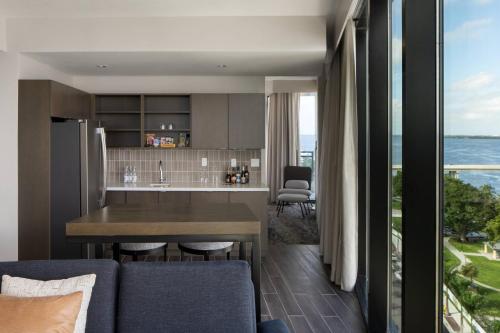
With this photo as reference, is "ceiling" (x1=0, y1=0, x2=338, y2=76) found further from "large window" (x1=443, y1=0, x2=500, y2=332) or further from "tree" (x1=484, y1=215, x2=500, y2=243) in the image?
"tree" (x1=484, y1=215, x2=500, y2=243)

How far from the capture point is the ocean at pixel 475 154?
1119 millimetres

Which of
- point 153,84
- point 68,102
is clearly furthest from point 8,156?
point 153,84

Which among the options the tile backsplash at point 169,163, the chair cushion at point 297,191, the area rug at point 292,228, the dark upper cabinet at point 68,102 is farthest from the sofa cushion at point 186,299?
the chair cushion at point 297,191

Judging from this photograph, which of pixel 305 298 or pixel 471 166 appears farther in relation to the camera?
pixel 305 298

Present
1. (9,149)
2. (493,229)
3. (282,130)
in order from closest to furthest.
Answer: (493,229) → (9,149) → (282,130)

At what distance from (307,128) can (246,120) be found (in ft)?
14.6

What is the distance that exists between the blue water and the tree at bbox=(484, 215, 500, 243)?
93mm

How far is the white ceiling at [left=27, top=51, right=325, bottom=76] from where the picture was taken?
4.33 meters

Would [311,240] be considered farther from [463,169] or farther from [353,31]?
[463,169]

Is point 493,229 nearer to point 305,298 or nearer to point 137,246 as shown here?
point 137,246

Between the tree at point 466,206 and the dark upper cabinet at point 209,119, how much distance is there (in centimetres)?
395

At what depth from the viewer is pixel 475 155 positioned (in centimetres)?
127

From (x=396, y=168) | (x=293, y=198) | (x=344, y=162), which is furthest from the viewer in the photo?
(x=293, y=198)

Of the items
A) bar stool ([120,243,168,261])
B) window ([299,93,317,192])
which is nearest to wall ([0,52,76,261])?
bar stool ([120,243,168,261])
